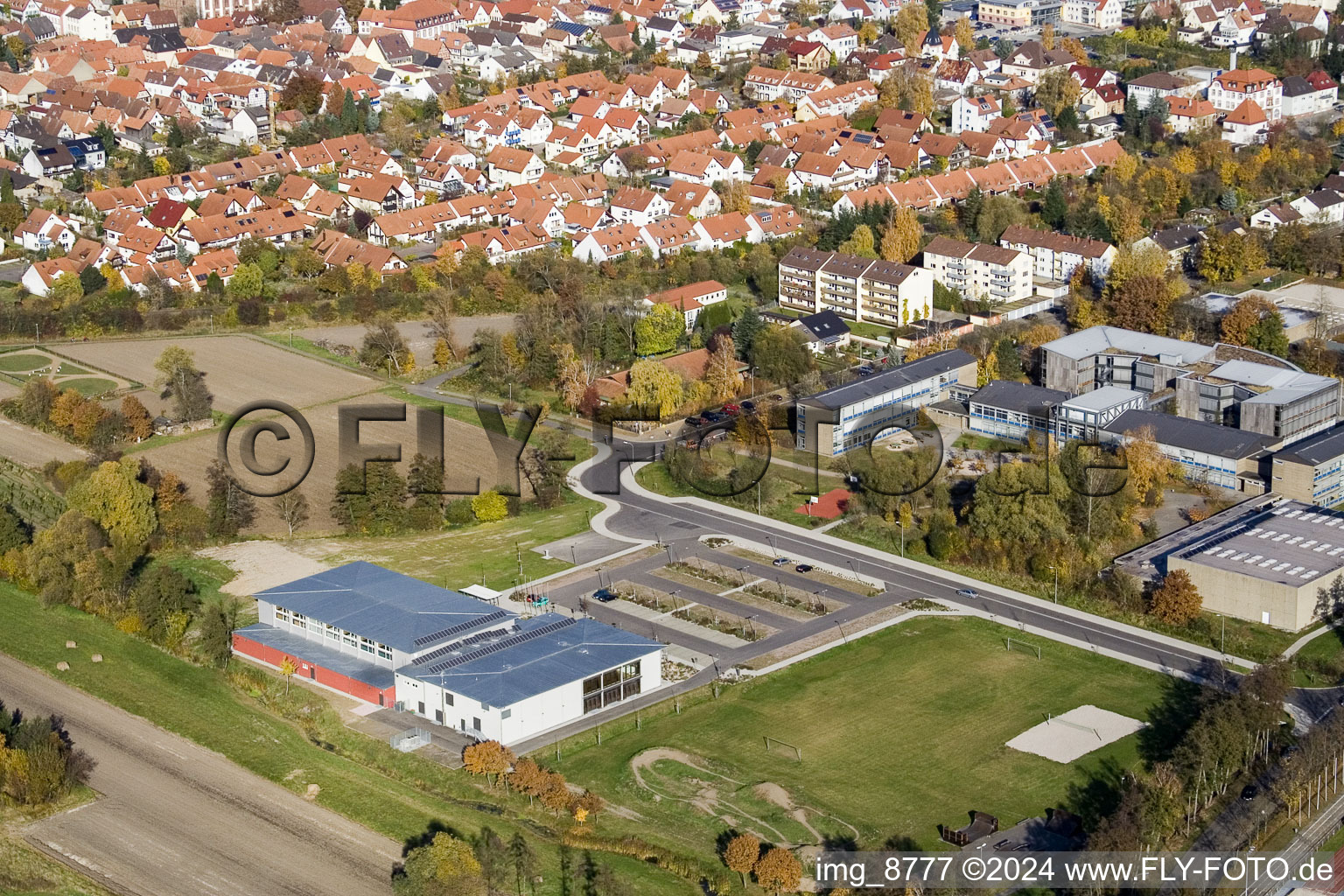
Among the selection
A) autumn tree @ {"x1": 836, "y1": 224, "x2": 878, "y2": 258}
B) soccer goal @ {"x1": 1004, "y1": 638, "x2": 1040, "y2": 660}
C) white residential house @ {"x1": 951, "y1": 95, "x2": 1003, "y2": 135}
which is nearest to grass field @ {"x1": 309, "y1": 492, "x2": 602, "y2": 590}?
soccer goal @ {"x1": 1004, "y1": 638, "x2": 1040, "y2": 660}

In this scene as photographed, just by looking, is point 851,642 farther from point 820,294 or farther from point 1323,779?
point 820,294

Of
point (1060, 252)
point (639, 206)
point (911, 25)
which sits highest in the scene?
point (911, 25)

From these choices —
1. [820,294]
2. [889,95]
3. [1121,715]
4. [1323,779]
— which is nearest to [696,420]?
[820,294]

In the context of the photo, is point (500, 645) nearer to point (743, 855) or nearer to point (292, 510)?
point (743, 855)

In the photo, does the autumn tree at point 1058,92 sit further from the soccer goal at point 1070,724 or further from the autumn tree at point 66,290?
the soccer goal at point 1070,724

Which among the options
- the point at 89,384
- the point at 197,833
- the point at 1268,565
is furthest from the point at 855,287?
the point at 197,833
